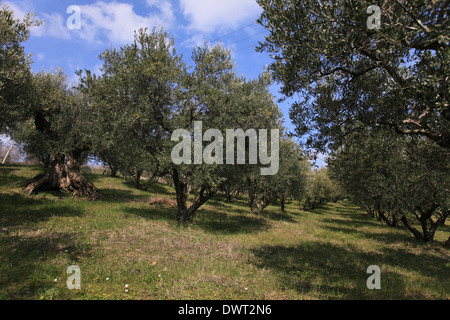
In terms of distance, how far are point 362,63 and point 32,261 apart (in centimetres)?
1316

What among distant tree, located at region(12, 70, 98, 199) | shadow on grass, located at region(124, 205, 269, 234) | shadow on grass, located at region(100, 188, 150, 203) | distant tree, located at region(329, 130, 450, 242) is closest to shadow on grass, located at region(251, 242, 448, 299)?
distant tree, located at region(329, 130, 450, 242)

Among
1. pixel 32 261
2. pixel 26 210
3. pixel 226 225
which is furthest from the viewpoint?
pixel 226 225

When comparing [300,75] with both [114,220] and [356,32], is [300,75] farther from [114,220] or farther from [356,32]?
[114,220]

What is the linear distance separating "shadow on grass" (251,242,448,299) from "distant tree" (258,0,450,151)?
204 inches

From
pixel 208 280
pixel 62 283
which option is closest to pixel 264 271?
pixel 208 280

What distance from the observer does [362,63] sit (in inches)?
328

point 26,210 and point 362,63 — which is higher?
point 362,63

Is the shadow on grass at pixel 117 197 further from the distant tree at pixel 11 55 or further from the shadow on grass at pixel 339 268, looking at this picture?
the shadow on grass at pixel 339 268

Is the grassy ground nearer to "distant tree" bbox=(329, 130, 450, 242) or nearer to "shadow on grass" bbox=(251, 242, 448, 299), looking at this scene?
"shadow on grass" bbox=(251, 242, 448, 299)

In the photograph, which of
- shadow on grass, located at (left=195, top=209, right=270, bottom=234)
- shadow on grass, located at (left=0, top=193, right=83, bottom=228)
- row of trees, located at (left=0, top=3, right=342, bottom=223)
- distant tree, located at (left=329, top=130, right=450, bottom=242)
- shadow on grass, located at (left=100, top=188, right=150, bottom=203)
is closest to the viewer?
distant tree, located at (left=329, top=130, right=450, bottom=242)

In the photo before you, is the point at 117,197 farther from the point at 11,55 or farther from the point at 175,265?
the point at 175,265

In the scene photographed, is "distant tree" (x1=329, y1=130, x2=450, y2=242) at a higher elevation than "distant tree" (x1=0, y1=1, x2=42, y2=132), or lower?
lower

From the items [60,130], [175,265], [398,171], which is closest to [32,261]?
[175,265]

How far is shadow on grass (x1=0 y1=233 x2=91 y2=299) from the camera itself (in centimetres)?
560
